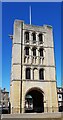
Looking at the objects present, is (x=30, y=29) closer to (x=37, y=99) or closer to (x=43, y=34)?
(x=43, y=34)

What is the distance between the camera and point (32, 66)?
110 feet

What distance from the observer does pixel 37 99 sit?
125 ft

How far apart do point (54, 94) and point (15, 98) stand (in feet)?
17.5

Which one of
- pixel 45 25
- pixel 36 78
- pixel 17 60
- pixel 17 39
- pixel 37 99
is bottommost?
pixel 37 99

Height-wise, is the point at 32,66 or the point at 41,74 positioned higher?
the point at 32,66

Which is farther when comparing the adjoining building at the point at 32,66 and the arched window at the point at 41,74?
the arched window at the point at 41,74

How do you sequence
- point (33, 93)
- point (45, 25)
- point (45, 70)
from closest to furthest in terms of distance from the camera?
point (45, 70)
point (45, 25)
point (33, 93)

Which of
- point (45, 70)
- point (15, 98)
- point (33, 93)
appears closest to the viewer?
point (15, 98)

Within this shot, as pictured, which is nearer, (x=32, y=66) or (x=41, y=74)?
(x=32, y=66)

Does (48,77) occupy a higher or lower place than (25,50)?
lower

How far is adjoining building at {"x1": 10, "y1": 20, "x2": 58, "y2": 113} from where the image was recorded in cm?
3203

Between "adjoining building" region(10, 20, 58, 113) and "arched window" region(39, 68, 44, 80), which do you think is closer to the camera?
"adjoining building" region(10, 20, 58, 113)

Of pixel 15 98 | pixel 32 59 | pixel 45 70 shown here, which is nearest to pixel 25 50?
pixel 32 59

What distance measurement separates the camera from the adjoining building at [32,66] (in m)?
32.0
